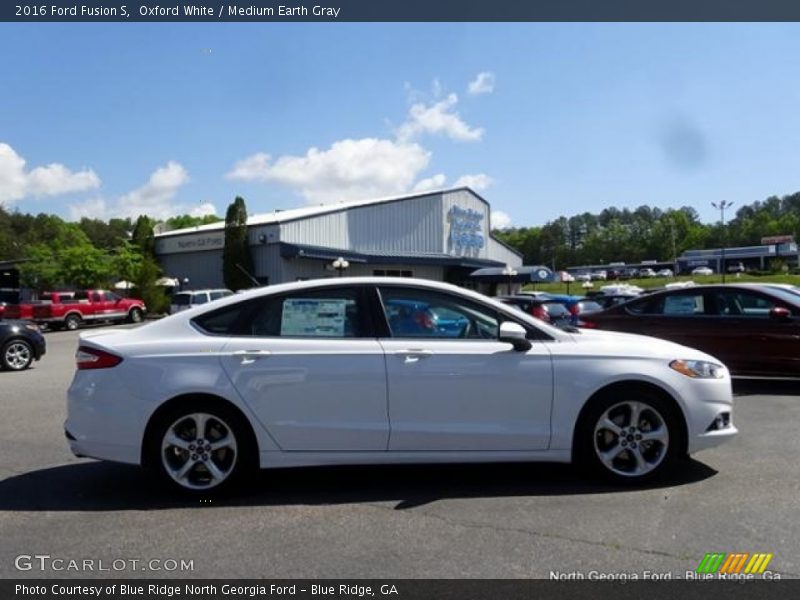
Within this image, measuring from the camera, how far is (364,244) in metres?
41.7

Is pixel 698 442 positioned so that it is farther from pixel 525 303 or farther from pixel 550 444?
pixel 525 303

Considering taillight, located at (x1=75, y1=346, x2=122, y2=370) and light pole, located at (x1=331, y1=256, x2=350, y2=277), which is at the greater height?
→ light pole, located at (x1=331, y1=256, x2=350, y2=277)

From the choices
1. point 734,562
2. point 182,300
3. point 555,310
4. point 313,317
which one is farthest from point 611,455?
point 182,300

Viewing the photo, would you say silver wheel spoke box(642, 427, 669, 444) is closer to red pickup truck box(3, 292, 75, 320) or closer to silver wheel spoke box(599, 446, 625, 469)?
silver wheel spoke box(599, 446, 625, 469)

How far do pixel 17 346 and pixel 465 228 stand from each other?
3750 centimetres

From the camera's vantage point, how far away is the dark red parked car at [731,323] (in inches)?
355

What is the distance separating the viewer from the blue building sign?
47.2m

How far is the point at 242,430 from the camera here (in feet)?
15.8

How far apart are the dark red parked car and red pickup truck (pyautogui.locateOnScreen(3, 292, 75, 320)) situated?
28.6 m

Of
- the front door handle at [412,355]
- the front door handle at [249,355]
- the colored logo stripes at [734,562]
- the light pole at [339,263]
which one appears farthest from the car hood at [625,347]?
the light pole at [339,263]

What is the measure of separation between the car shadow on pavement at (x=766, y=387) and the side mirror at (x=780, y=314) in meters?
0.98
